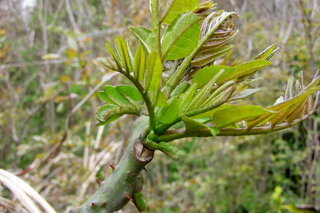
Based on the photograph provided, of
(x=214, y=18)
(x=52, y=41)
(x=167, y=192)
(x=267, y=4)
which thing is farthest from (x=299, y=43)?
(x=52, y=41)

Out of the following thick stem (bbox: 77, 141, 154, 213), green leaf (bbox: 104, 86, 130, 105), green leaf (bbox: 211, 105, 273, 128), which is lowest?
thick stem (bbox: 77, 141, 154, 213)

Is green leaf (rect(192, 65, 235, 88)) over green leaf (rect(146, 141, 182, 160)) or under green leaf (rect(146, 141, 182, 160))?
over

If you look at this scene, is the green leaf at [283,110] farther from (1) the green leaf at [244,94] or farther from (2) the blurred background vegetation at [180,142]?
(2) the blurred background vegetation at [180,142]

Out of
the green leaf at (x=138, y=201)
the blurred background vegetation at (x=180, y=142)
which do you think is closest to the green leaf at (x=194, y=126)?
the green leaf at (x=138, y=201)

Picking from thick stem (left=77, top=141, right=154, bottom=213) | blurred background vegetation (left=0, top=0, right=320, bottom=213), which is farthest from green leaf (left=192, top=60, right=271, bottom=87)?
blurred background vegetation (left=0, top=0, right=320, bottom=213)

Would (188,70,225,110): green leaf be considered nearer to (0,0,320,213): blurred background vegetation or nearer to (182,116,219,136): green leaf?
(182,116,219,136): green leaf

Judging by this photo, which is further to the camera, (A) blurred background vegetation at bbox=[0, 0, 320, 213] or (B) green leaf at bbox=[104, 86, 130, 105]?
(A) blurred background vegetation at bbox=[0, 0, 320, 213]

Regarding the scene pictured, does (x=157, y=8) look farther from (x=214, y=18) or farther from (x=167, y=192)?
(x=167, y=192)
